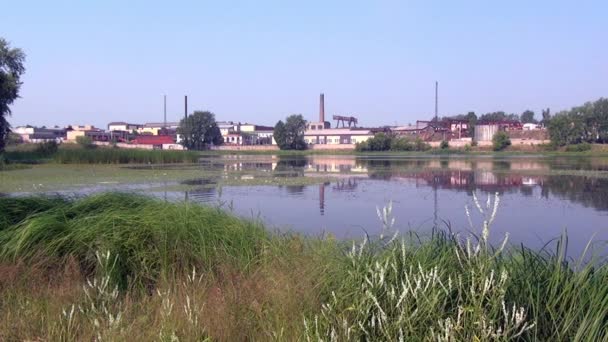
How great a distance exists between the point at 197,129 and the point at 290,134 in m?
15.1

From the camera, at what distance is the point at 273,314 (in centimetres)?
388

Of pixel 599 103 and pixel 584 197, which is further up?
pixel 599 103

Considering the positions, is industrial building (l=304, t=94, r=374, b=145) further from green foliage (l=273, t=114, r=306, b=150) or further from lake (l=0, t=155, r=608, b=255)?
lake (l=0, t=155, r=608, b=255)

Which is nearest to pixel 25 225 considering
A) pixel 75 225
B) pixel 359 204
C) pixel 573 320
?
pixel 75 225

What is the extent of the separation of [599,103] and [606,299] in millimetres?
86102

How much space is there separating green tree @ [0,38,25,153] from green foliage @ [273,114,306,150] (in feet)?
185

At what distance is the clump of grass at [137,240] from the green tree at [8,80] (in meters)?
32.7

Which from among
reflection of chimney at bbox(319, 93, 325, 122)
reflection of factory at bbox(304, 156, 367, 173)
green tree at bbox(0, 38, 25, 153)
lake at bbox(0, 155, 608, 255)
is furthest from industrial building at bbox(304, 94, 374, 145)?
lake at bbox(0, 155, 608, 255)

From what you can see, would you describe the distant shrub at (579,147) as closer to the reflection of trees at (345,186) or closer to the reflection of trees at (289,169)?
the reflection of trees at (289,169)

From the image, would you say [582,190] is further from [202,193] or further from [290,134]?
[290,134]

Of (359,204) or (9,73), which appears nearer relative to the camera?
(359,204)

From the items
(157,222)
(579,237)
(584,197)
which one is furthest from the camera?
(584,197)

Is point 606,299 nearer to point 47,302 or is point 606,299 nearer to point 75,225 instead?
point 47,302

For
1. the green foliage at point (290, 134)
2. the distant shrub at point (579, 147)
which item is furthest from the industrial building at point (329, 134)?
the distant shrub at point (579, 147)
